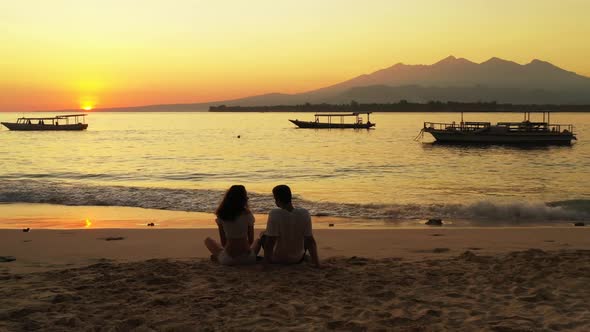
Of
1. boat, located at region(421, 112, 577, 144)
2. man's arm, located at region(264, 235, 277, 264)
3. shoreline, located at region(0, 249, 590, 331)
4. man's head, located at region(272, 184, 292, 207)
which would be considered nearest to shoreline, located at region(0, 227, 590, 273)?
shoreline, located at region(0, 249, 590, 331)

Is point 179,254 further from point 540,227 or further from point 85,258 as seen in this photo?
point 540,227

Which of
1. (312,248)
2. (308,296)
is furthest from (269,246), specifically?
(308,296)

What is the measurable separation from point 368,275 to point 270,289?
1.33 meters

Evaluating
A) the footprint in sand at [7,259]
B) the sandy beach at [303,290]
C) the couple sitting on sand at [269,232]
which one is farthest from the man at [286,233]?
the footprint in sand at [7,259]

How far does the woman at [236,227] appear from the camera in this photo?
22.0ft

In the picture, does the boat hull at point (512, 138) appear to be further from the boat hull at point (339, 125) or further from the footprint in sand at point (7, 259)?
the footprint in sand at point (7, 259)

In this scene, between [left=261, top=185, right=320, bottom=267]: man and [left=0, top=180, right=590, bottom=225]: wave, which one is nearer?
[left=261, top=185, right=320, bottom=267]: man

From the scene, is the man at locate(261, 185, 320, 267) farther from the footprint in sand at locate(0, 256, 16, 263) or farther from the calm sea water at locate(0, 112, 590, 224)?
the calm sea water at locate(0, 112, 590, 224)

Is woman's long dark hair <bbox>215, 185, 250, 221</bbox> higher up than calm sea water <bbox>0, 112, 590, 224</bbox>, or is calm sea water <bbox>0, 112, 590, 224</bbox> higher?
woman's long dark hair <bbox>215, 185, 250, 221</bbox>

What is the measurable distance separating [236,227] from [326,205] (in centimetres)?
952

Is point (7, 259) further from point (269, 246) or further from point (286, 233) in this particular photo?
point (286, 233)

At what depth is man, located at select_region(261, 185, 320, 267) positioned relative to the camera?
654 centimetres

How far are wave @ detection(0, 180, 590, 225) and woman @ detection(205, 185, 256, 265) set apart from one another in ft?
23.3

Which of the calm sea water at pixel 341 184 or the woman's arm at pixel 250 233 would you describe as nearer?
the woman's arm at pixel 250 233
